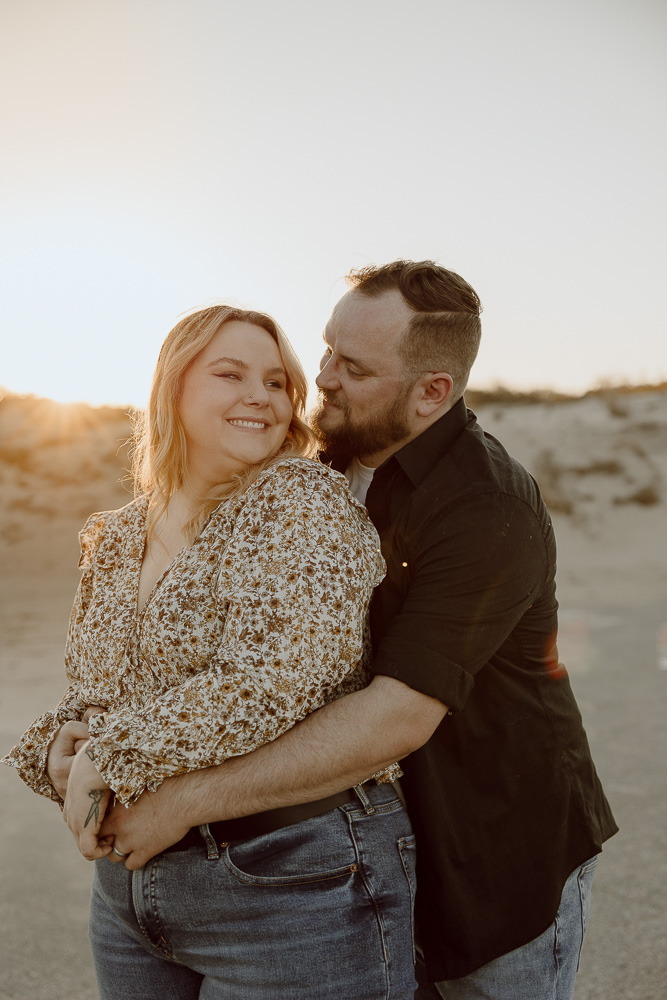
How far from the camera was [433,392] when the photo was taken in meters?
2.35

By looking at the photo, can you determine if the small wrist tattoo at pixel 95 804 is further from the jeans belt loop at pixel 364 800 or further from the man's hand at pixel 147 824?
the jeans belt loop at pixel 364 800

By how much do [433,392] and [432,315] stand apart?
225 mm

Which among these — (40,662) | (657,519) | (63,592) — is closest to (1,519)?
(63,592)

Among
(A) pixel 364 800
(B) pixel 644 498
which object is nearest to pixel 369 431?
(A) pixel 364 800

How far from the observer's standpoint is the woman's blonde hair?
2.03 meters

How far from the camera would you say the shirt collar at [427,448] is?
6.65ft

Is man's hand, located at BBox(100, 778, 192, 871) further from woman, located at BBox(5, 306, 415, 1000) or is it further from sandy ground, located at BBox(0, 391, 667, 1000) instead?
sandy ground, located at BBox(0, 391, 667, 1000)

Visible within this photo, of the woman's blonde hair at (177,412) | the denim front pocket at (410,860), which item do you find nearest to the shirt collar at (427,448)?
the woman's blonde hair at (177,412)

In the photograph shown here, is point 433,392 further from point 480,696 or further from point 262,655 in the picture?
point 262,655

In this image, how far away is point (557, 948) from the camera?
2008 millimetres

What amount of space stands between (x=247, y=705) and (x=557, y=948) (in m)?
1.11

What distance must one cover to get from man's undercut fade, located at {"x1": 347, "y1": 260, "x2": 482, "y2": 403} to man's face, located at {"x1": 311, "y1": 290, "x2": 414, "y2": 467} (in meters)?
0.03

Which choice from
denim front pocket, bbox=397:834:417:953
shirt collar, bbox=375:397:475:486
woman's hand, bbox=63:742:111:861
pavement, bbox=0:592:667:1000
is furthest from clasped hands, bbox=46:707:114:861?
pavement, bbox=0:592:667:1000

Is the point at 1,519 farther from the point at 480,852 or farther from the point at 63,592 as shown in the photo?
the point at 480,852
